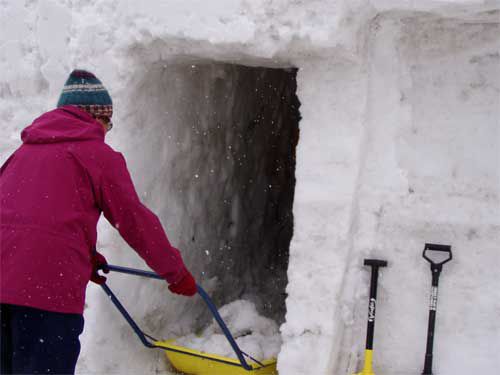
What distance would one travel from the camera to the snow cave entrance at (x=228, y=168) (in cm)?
374

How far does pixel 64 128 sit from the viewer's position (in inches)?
102

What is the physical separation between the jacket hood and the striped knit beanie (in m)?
0.05

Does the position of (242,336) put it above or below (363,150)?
below

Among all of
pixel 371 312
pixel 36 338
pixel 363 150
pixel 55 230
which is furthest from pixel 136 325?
pixel 363 150

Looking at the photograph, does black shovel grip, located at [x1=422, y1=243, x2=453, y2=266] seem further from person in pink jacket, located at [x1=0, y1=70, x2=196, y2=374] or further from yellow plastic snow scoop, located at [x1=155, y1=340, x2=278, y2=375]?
person in pink jacket, located at [x1=0, y1=70, x2=196, y2=374]

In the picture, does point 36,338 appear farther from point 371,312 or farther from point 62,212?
point 371,312

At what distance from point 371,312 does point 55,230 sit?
1.47m

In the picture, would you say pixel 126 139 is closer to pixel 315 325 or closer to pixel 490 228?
pixel 315 325

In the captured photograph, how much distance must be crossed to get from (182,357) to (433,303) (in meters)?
1.32

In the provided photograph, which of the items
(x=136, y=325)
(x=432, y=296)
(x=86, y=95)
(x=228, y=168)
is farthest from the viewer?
(x=228, y=168)

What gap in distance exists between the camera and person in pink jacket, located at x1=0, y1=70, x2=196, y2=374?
2.41 meters

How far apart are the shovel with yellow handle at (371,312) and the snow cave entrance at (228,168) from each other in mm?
1226

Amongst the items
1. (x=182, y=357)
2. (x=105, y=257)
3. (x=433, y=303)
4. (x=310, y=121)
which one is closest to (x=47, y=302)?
(x=105, y=257)

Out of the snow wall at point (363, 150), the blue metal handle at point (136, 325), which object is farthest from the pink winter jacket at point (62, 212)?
the snow wall at point (363, 150)
